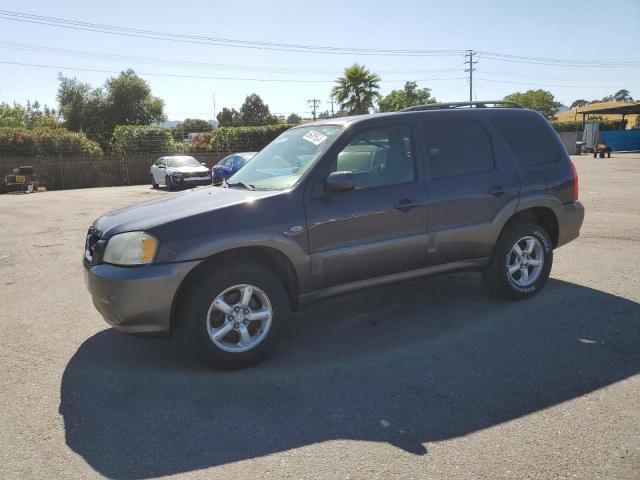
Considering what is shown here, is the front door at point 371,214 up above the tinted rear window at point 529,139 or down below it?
below

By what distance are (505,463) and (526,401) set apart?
0.74 metres

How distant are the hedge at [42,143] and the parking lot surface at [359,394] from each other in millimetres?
25432

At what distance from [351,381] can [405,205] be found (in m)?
1.58

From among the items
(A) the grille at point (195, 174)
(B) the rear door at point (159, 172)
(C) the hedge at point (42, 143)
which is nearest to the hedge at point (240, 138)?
(C) the hedge at point (42, 143)

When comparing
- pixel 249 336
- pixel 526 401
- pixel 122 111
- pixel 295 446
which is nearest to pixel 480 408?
pixel 526 401

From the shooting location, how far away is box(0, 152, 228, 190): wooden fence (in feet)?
88.5

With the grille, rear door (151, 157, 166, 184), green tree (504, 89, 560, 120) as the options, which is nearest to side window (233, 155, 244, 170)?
the grille

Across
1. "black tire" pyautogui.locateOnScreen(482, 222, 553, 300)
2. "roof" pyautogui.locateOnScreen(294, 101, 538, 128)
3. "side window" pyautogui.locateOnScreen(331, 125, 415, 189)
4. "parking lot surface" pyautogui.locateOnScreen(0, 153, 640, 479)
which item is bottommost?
"parking lot surface" pyautogui.locateOnScreen(0, 153, 640, 479)

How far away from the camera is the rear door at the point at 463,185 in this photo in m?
4.72

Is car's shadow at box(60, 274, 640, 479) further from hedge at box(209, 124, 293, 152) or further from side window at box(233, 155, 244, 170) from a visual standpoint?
hedge at box(209, 124, 293, 152)

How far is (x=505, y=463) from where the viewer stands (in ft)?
9.03

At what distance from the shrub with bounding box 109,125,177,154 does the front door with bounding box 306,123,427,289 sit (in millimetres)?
29675

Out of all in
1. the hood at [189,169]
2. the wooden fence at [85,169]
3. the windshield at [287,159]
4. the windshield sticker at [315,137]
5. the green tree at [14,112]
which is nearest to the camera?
the windshield at [287,159]

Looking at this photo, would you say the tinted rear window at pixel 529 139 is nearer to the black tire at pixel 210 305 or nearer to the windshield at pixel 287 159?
the windshield at pixel 287 159
